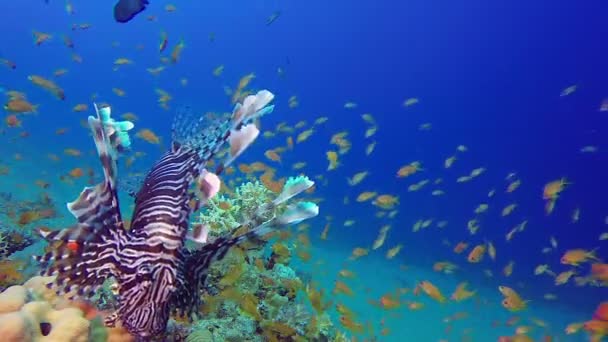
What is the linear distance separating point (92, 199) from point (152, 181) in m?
0.53

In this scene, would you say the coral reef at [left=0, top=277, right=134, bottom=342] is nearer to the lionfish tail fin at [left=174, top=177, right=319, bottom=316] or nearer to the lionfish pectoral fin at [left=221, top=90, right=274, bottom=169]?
the lionfish tail fin at [left=174, top=177, right=319, bottom=316]

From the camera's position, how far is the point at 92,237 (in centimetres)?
201

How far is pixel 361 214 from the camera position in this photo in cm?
2370

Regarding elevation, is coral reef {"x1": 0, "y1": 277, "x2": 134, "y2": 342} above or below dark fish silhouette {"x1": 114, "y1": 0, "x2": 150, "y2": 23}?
below

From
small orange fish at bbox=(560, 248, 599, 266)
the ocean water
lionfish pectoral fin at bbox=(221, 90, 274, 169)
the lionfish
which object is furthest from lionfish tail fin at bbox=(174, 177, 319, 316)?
small orange fish at bbox=(560, 248, 599, 266)

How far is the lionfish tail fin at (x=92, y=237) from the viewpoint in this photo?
1.96 meters

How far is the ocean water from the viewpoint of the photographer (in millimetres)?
16859

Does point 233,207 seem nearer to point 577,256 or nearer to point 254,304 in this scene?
point 254,304

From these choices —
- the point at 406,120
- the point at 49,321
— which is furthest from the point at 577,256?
the point at 406,120

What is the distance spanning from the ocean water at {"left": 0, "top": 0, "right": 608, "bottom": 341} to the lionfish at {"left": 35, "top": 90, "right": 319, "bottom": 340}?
2529mm

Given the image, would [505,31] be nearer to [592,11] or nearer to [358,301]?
[592,11]

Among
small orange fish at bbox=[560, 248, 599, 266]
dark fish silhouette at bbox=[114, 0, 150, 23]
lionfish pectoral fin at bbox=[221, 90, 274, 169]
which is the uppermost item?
small orange fish at bbox=[560, 248, 599, 266]

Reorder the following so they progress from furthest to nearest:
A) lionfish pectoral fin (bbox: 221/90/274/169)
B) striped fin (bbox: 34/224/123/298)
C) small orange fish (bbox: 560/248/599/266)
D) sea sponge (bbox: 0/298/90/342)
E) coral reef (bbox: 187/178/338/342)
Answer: small orange fish (bbox: 560/248/599/266), coral reef (bbox: 187/178/338/342), lionfish pectoral fin (bbox: 221/90/274/169), striped fin (bbox: 34/224/123/298), sea sponge (bbox: 0/298/90/342)

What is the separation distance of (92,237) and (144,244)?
0.25 metres
